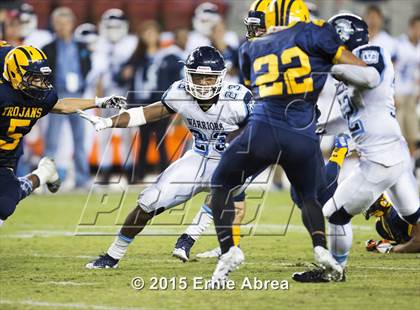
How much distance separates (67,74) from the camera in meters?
12.6

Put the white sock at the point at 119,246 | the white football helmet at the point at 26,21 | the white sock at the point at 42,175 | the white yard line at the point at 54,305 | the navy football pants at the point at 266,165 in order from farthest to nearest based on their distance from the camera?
1. the white football helmet at the point at 26,21
2. the white sock at the point at 42,175
3. the white sock at the point at 119,246
4. the navy football pants at the point at 266,165
5. the white yard line at the point at 54,305

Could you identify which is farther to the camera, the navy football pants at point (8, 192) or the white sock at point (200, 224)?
the white sock at point (200, 224)

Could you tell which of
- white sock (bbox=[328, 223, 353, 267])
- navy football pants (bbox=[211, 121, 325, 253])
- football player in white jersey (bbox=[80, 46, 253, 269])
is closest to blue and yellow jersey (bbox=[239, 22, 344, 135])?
navy football pants (bbox=[211, 121, 325, 253])

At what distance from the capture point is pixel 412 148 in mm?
13109

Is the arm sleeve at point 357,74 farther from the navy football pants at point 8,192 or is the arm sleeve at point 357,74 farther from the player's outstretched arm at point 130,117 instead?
the navy football pants at point 8,192

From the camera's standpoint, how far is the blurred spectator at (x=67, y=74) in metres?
12.5

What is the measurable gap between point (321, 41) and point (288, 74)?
27 cm

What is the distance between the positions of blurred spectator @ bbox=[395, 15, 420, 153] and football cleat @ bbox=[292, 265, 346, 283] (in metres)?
7.22

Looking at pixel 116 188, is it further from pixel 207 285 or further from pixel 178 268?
pixel 207 285

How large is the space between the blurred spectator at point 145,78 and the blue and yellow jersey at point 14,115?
5404mm

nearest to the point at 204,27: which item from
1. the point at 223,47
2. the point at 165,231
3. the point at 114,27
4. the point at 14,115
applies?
the point at 114,27

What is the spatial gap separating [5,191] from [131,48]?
7.30 metres

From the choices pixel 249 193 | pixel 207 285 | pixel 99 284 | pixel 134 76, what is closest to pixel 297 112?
pixel 207 285

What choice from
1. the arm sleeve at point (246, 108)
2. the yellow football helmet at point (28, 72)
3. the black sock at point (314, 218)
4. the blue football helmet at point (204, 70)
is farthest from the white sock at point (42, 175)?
the black sock at point (314, 218)
